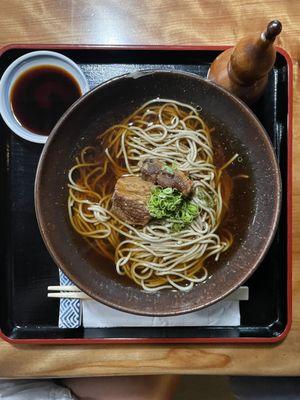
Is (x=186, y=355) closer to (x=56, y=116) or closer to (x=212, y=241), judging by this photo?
(x=212, y=241)

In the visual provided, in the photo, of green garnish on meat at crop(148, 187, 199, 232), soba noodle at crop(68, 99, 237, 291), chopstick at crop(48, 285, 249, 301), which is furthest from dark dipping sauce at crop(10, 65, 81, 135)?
chopstick at crop(48, 285, 249, 301)

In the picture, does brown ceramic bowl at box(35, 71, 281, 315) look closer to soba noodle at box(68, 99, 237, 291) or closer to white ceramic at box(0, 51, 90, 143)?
soba noodle at box(68, 99, 237, 291)

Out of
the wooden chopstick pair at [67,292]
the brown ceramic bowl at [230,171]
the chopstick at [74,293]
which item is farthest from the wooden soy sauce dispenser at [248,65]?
the wooden chopstick pair at [67,292]

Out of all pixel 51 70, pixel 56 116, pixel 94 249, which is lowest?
pixel 94 249

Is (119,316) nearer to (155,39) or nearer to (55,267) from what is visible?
(55,267)

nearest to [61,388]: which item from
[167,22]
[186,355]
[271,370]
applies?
[186,355]

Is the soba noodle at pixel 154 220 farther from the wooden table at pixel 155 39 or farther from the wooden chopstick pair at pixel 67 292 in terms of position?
the wooden table at pixel 155 39

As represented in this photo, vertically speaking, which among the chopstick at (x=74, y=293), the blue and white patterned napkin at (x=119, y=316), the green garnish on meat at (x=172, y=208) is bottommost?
the blue and white patterned napkin at (x=119, y=316)
